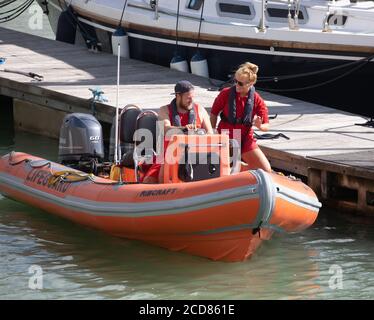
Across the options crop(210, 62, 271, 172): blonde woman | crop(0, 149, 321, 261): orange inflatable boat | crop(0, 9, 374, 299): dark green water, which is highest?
crop(210, 62, 271, 172): blonde woman

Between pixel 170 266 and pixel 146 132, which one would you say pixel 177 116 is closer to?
pixel 146 132

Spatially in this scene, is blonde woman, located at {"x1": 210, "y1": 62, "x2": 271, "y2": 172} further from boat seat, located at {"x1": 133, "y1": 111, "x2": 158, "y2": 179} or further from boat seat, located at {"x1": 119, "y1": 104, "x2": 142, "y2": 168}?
boat seat, located at {"x1": 119, "y1": 104, "x2": 142, "y2": 168}

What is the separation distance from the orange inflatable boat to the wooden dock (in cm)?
192

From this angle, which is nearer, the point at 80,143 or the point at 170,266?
the point at 170,266

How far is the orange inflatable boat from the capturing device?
9641 mm

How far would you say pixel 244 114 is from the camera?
10.9 m

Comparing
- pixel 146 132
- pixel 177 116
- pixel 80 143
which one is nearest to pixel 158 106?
pixel 80 143

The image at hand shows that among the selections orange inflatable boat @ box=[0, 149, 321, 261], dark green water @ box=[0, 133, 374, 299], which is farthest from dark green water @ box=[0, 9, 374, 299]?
orange inflatable boat @ box=[0, 149, 321, 261]

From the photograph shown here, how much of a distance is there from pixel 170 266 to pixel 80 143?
2090 mm

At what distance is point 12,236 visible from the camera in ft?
37.2

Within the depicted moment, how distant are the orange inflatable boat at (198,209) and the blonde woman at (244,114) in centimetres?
58
